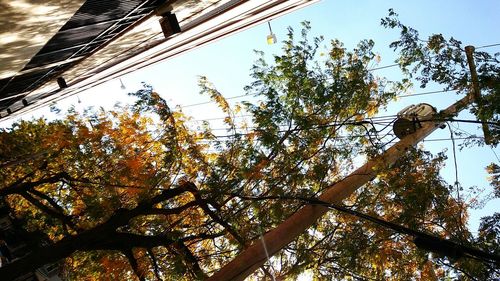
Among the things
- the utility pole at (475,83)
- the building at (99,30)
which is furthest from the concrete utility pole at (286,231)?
the building at (99,30)

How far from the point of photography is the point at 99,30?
7578 mm

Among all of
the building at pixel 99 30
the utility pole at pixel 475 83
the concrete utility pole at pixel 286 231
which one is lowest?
the concrete utility pole at pixel 286 231

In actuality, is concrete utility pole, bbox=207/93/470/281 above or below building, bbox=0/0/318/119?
below

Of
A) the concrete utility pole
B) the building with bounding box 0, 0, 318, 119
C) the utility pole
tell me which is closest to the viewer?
the concrete utility pole

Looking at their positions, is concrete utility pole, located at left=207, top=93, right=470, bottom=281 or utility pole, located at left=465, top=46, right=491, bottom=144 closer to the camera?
concrete utility pole, located at left=207, top=93, right=470, bottom=281

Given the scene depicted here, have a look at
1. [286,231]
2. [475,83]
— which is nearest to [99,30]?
[286,231]

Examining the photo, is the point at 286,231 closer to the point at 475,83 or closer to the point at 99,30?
the point at 475,83

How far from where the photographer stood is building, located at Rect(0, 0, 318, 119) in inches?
207

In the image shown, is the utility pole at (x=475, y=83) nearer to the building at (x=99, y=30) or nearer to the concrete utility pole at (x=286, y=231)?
the concrete utility pole at (x=286, y=231)

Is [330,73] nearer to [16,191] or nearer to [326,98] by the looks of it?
[326,98]

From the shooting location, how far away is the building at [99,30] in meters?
5.25

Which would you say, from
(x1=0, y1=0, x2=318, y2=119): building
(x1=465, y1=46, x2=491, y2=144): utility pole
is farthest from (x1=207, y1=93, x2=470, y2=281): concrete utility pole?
(x1=0, y1=0, x2=318, y2=119): building

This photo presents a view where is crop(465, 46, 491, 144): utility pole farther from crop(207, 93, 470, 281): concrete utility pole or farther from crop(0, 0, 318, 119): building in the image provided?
crop(0, 0, 318, 119): building

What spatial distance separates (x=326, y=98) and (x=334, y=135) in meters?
1.01
